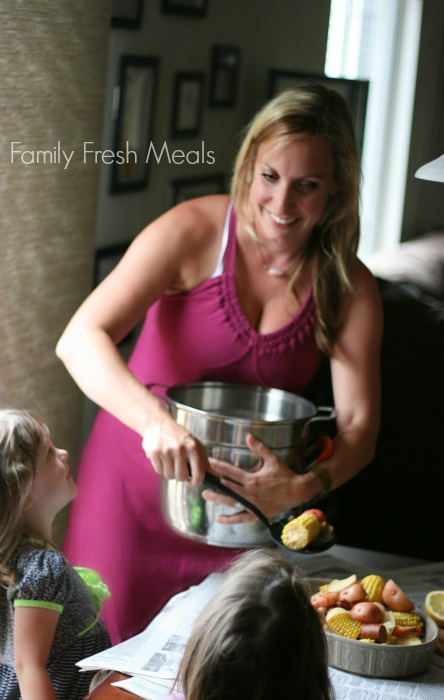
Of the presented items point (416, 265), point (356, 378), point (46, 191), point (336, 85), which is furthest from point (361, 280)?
point (416, 265)

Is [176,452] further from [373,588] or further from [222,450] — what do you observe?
[373,588]

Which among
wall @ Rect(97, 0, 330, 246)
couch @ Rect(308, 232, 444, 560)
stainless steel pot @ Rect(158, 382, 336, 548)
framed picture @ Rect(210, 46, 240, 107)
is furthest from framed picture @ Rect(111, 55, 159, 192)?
stainless steel pot @ Rect(158, 382, 336, 548)

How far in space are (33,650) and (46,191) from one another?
1006 millimetres

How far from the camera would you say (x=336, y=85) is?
3246mm

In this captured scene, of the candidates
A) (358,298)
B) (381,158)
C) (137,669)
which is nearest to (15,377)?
(358,298)

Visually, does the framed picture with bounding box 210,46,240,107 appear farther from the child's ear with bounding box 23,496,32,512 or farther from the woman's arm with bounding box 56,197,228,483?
the child's ear with bounding box 23,496,32,512

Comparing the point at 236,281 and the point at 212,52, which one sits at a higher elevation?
the point at 212,52

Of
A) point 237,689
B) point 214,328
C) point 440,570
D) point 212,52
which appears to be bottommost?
point 440,570

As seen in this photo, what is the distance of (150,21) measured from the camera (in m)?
2.38

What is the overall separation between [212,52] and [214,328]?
4.74ft

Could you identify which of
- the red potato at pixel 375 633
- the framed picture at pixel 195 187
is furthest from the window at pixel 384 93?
the red potato at pixel 375 633

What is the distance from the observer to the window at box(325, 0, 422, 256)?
12.3 feet

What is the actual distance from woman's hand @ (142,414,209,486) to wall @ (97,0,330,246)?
93 cm

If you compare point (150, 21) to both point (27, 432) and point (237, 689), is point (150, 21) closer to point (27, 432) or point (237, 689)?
point (27, 432)
